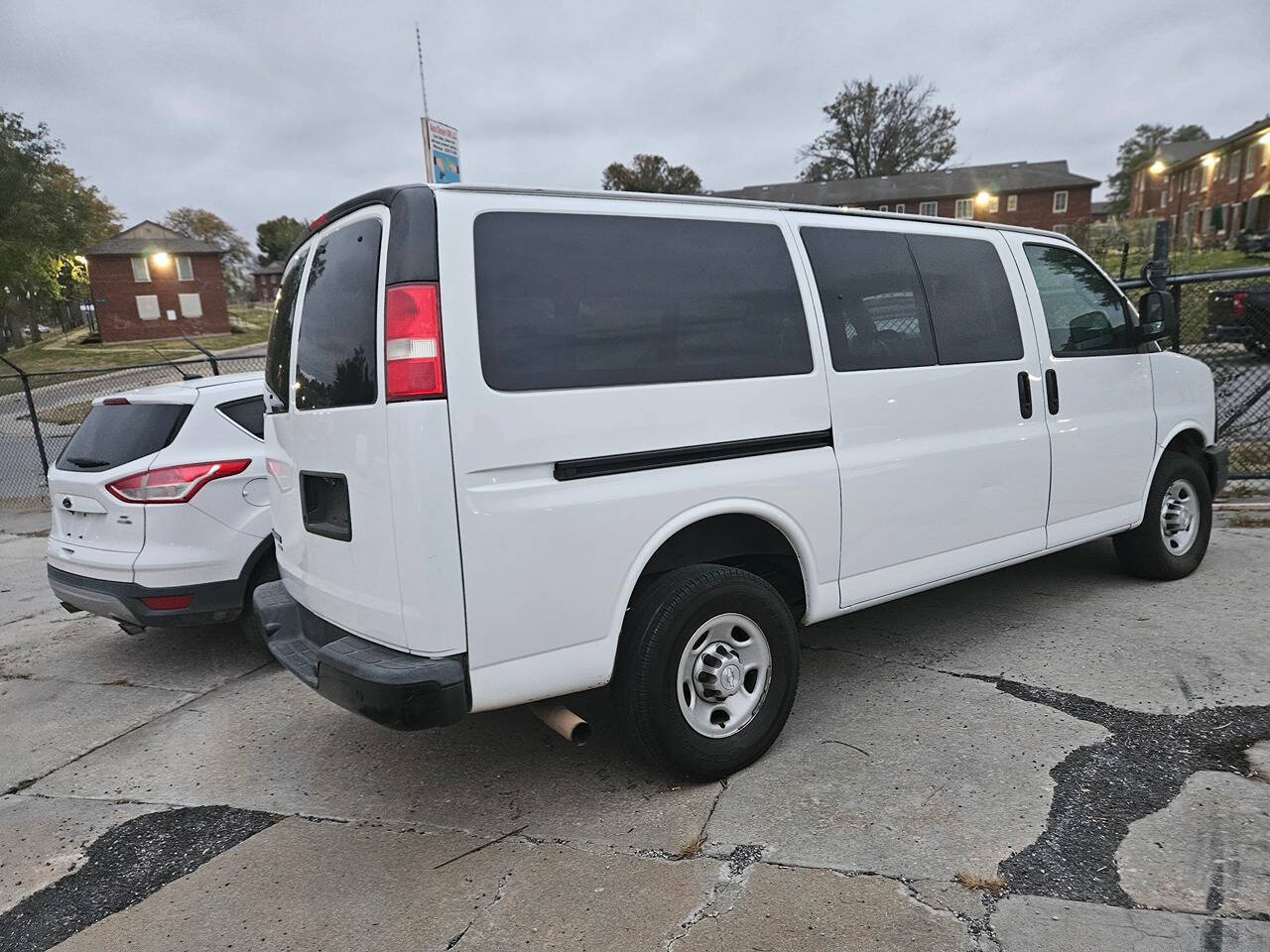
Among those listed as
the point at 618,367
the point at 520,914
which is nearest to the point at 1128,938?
the point at 520,914

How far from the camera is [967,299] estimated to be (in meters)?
4.03

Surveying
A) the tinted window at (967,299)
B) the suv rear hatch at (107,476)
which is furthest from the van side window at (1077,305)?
the suv rear hatch at (107,476)

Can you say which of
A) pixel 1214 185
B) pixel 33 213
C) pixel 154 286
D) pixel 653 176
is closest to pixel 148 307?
pixel 154 286

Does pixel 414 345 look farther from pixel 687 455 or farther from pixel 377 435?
pixel 687 455

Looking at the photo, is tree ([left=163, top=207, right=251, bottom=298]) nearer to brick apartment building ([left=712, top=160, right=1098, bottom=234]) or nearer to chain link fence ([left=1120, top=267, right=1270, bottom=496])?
brick apartment building ([left=712, top=160, right=1098, bottom=234])

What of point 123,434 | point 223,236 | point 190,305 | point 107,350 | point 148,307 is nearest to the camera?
point 123,434

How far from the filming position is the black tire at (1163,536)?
4984 millimetres

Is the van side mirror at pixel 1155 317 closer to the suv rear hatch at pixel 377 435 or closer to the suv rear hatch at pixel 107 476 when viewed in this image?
the suv rear hatch at pixel 377 435

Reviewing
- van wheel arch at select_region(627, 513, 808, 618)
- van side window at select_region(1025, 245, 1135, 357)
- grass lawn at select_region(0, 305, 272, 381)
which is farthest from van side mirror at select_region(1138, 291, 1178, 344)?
grass lawn at select_region(0, 305, 272, 381)

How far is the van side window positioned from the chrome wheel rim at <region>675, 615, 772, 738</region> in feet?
7.88

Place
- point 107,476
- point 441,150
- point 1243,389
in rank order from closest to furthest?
point 107,476 < point 1243,389 < point 441,150

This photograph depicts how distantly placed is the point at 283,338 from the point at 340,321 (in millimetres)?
689

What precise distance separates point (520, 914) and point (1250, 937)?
6.60 feet

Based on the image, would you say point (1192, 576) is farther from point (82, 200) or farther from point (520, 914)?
point (82, 200)
